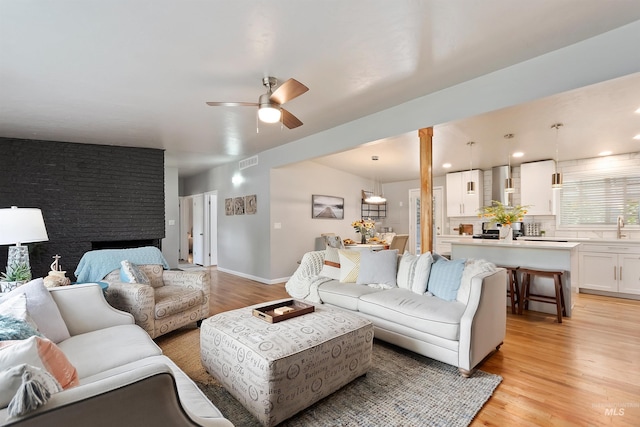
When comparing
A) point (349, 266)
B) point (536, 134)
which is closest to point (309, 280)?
point (349, 266)

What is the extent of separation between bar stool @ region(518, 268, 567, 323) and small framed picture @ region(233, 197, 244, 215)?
5.23 meters

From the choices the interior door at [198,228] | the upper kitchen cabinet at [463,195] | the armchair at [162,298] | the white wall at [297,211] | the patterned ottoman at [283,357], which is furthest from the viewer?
the interior door at [198,228]

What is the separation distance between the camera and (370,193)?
8.20 metres

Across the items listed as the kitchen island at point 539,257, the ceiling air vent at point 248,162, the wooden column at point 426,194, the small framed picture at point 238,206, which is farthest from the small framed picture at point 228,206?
the kitchen island at point 539,257

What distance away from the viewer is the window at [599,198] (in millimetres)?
4961

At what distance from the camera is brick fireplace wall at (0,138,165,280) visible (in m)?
4.57

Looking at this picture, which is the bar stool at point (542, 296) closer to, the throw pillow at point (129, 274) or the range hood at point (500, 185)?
the range hood at point (500, 185)

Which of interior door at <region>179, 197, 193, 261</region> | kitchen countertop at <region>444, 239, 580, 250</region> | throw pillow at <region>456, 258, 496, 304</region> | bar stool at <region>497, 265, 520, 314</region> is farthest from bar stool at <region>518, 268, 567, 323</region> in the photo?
interior door at <region>179, 197, 193, 261</region>

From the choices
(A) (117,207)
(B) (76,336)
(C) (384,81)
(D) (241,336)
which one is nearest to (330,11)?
(C) (384,81)

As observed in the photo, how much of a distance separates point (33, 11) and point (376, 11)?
7.18ft

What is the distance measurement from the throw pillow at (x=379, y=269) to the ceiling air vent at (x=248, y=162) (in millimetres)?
3647

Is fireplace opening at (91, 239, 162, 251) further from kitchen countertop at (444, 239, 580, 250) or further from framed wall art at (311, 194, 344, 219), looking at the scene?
kitchen countertop at (444, 239, 580, 250)

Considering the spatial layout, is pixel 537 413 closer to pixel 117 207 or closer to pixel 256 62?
pixel 256 62

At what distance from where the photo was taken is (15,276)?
246 cm
